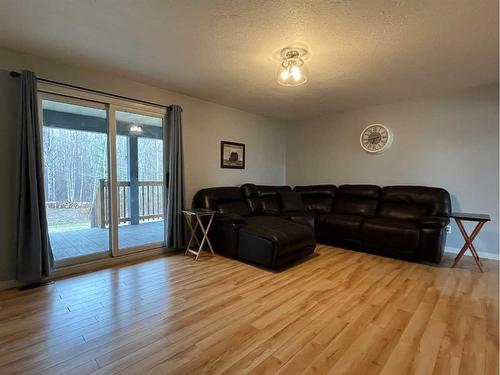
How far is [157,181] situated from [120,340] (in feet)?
7.86

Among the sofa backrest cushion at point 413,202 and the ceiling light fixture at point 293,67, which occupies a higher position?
the ceiling light fixture at point 293,67

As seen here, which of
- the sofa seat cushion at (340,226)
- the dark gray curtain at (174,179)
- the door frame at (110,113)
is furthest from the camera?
the sofa seat cushion at (340,226)

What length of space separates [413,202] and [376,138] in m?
1.28

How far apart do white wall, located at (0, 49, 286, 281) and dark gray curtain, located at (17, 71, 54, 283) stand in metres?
0.16

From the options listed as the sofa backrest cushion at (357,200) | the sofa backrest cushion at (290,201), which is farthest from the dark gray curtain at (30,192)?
the sofa backrest cushion at (357,200)

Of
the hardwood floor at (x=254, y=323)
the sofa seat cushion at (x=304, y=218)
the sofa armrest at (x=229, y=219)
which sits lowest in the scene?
the hardwood floor at (x=254, y=323)

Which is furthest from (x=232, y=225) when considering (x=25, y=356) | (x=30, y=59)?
(x=30, y=59)

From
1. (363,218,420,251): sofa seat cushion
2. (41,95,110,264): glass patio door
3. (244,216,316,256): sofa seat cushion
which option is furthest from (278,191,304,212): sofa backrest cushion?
(41,95,110,264): glass patio door

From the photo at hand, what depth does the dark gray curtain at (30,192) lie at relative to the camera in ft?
8.16

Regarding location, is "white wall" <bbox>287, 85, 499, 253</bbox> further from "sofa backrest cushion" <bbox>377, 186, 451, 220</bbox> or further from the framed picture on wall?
the framed picture on wall

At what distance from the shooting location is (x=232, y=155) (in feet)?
15.4

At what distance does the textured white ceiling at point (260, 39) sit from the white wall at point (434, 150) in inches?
17.8

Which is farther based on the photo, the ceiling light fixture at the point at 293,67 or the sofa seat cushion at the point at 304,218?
the sofa seat cushion at the point at 304,218

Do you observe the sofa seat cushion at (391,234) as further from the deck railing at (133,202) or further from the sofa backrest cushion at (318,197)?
the deck railing at (133,202)
